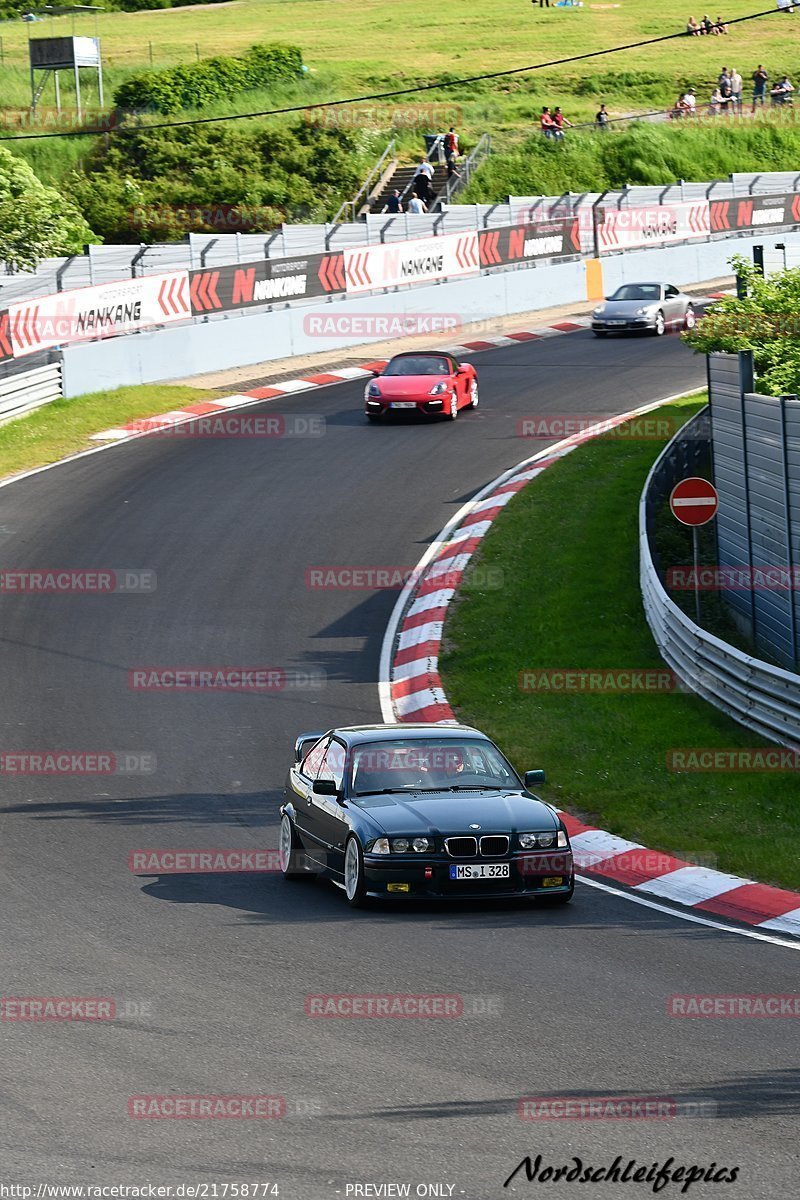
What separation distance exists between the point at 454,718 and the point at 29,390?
619 inches

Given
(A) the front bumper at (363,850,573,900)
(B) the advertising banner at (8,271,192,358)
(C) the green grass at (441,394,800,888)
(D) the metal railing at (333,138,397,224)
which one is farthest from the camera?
(D) the metal railing at (333,138,397,224)

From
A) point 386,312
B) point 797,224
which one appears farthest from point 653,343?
point 797,224

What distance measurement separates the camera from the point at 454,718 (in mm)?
18672

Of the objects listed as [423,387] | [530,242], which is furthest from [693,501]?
[530,242]

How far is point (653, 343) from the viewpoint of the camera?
3997cm

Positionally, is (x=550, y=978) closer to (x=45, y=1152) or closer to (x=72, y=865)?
(x=45, y=1152)

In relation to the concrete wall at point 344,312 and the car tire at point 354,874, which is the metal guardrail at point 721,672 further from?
the concrete wall at point 344,312

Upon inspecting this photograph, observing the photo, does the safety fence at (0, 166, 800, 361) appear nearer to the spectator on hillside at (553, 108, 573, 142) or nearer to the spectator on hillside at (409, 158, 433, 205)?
the spectator on hillside at (409, 158, 433, 205)

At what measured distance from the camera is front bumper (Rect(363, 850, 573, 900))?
12008 mm

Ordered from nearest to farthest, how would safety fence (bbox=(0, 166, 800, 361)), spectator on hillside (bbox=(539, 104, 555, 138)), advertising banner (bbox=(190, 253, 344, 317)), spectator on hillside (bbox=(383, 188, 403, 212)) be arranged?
safety fence (bbox=(0, 166, 800, 361))
advertising banner (bbox=(190, 253, 344, 317))
spectator on hillside (bbox=(383, 188, 403, 212))
spectator on hillside (bbox=(539, 104, 555, 138))

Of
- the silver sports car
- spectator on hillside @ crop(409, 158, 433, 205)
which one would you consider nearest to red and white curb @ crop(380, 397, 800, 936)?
the silver sports car

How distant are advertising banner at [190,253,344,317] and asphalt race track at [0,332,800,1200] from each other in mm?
14787

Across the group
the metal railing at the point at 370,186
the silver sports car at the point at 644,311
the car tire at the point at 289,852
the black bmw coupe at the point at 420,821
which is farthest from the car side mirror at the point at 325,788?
the metal railing at the point at 370,186

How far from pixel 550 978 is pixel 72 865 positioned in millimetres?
4577
